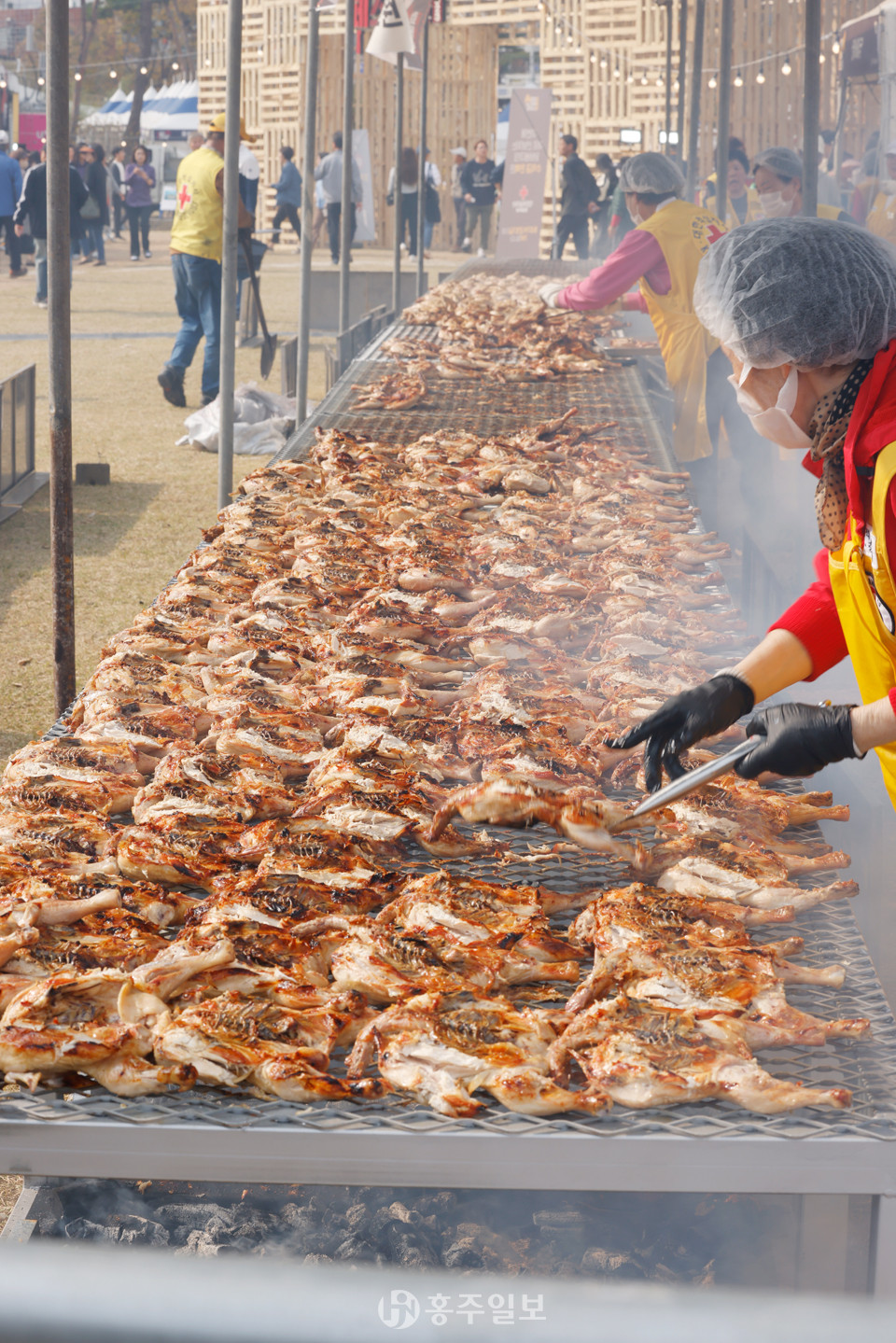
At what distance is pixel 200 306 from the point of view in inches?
460

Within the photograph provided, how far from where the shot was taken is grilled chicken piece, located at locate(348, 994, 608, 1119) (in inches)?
71.5

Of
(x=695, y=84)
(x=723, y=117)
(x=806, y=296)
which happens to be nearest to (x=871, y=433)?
(x=806, y=296)

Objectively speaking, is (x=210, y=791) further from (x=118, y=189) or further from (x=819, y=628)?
(x=118, y=189)

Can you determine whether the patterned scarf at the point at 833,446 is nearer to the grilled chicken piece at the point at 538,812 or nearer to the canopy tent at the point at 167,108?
the grilled chicken piece at the point at 538,812

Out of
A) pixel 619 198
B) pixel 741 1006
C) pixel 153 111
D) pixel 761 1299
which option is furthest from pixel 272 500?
pixel 153 111

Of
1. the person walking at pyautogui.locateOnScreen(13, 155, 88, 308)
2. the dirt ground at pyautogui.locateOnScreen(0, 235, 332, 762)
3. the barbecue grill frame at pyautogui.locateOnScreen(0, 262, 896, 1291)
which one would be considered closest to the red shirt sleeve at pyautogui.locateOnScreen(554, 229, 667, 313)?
the dirt ground at pyautogui.locateOnScreen(0, 235, 332, 762)

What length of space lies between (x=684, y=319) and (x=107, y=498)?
4427 millimetres

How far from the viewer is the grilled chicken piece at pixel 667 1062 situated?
5.94 ft

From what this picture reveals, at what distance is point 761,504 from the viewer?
812cm

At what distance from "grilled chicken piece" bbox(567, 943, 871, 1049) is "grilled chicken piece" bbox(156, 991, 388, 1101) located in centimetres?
39

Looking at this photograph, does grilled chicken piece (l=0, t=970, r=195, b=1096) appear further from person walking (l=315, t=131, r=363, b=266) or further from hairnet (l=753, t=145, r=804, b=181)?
person walking (l=315, t=131, r=363, b=266)

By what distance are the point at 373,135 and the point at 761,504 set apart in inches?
1048

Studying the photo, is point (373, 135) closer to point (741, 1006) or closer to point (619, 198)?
point (619, 198)

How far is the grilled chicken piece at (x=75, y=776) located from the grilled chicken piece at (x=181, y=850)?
0.16m
